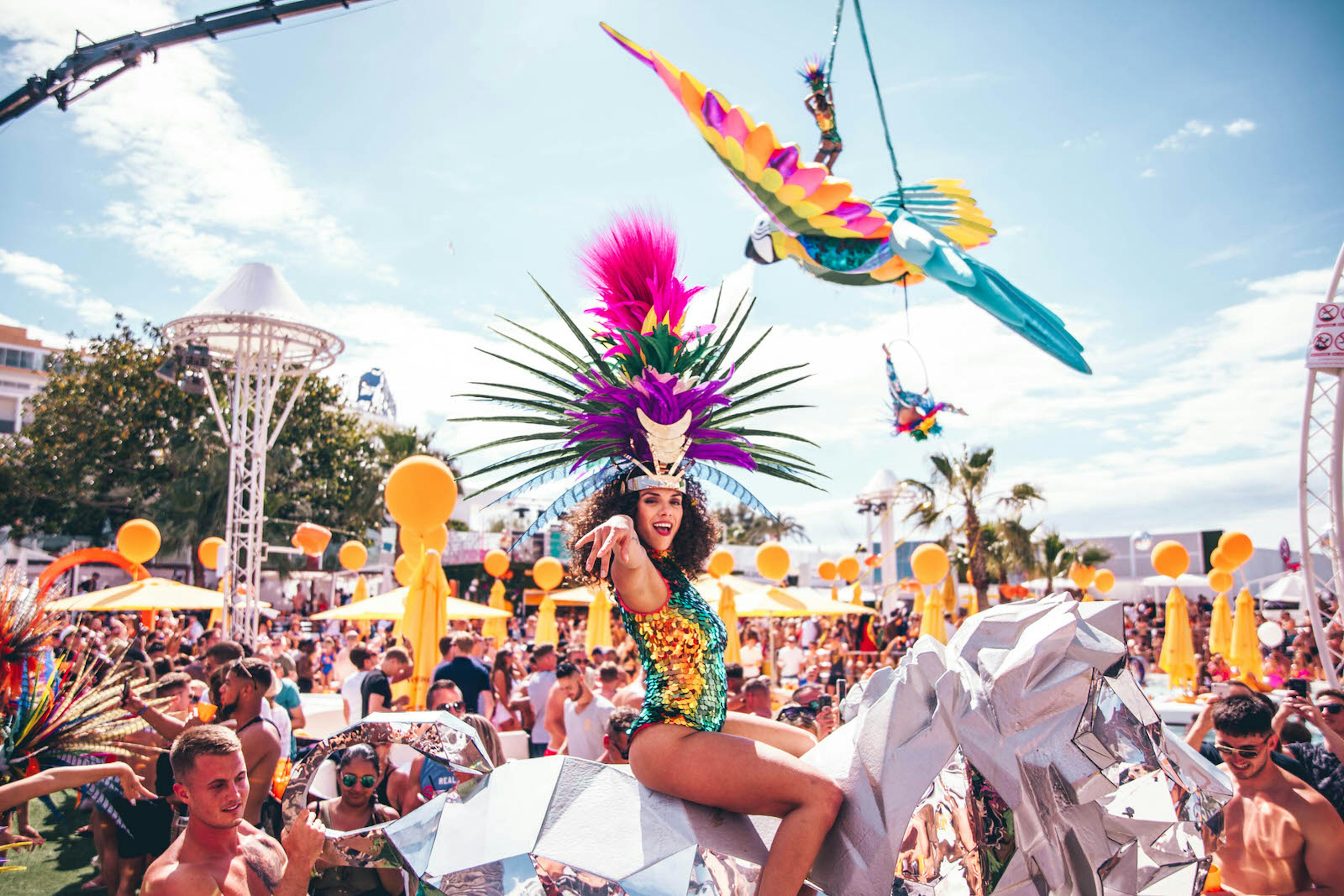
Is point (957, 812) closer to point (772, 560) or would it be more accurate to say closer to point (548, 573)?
point (772, 560)

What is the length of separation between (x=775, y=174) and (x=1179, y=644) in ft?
37.2

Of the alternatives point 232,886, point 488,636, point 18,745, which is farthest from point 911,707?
point 488,636

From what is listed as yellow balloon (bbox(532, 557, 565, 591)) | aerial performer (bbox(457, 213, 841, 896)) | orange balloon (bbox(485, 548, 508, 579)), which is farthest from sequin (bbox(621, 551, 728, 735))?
yellow balloon (bbox(532, 557, 565, 591))

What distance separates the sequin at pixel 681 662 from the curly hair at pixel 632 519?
25 cm

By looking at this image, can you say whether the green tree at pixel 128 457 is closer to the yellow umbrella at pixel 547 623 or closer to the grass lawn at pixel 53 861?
the yellow umbrella at pixel 547 623

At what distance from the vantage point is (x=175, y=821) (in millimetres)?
4441

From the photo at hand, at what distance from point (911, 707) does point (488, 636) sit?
44.9ft

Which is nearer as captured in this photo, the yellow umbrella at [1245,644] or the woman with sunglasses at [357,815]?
the woman with sunglasses at [357,815]

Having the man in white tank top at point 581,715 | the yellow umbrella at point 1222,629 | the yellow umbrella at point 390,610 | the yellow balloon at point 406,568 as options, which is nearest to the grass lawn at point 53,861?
the yellow balloon at point 406,568

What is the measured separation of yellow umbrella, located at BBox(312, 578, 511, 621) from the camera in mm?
11383

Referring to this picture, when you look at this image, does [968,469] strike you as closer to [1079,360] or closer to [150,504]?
[1079,360]

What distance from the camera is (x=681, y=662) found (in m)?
2.55

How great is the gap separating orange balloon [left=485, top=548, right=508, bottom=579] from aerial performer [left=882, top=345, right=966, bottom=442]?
923 cm

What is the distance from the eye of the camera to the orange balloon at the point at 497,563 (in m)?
17.2
